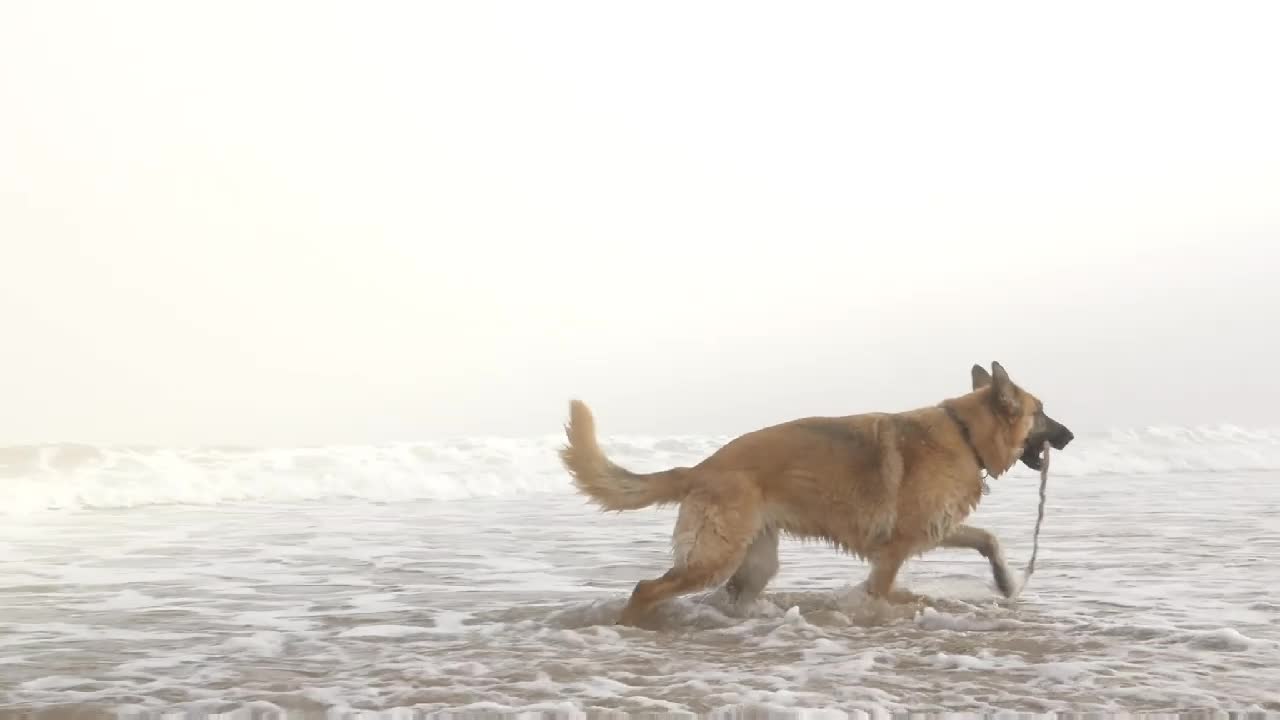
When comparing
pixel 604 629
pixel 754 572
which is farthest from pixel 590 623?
pixel 754 572

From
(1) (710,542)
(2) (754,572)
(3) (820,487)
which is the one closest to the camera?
(1) (710,542)

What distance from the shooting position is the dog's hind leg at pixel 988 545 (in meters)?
6.95

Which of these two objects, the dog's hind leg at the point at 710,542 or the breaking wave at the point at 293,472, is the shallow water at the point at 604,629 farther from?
the breaking wave at the point at 293,472

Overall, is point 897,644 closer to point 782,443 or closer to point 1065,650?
point 1065,650

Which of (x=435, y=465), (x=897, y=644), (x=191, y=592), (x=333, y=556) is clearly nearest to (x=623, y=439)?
(x=435, y=465)

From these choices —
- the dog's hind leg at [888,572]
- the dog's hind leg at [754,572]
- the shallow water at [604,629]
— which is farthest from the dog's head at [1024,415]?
the dog's hind leg at [754,572]

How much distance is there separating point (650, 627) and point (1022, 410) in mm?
2785

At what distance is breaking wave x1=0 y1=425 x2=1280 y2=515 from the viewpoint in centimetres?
1855

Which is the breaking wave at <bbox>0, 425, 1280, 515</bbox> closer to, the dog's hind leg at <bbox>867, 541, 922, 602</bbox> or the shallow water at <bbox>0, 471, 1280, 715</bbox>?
the shallow water at <bbox>0, 471, 1280, 715</bbox>

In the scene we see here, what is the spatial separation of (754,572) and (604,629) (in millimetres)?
1194

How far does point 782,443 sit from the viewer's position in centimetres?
649

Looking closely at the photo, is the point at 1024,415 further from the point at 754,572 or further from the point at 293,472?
the point at 293,472

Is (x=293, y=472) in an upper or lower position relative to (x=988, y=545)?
upper

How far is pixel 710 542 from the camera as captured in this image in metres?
6.24
